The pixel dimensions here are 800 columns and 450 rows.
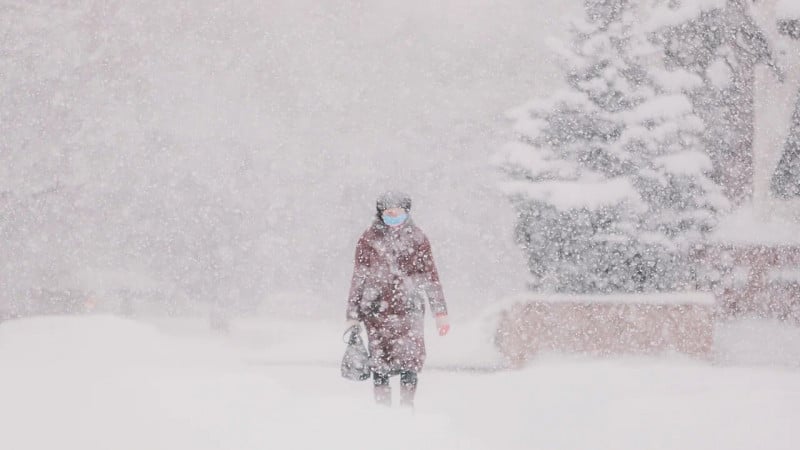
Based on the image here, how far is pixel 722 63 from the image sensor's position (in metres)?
13.9

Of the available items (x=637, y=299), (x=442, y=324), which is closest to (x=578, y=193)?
(x=637, y=299)

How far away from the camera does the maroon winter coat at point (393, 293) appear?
24.2 ft

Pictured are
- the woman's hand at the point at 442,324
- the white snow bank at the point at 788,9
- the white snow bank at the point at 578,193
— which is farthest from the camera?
the white snow bank at the point at 788,9

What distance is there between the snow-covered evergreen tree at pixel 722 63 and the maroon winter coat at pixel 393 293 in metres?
7.48

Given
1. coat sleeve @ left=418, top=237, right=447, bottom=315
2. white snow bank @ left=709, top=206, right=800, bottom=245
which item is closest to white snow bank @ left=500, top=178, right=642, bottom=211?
white snow bank @ left=709, top=206, right=800, bottom=245

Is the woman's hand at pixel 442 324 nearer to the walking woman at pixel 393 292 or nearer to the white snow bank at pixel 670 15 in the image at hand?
the walking woman at pixel 393 292

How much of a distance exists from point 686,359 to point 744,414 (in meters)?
3.80

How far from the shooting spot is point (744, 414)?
7.04m

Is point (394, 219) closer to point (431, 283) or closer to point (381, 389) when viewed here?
point (431, 283)

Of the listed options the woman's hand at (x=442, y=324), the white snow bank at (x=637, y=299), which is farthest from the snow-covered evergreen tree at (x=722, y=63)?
the woman's hand at (x=442, y=324)

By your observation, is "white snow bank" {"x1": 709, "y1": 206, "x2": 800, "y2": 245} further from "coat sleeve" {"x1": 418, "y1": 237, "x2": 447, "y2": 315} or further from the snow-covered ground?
"coat sleeve" {"x1": 418, "y1": 237, "x2": 447, "y2": 315}

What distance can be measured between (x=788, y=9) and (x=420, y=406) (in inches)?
414

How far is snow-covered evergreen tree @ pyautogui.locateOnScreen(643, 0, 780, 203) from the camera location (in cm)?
1320

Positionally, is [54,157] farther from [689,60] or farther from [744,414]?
[744,414]
